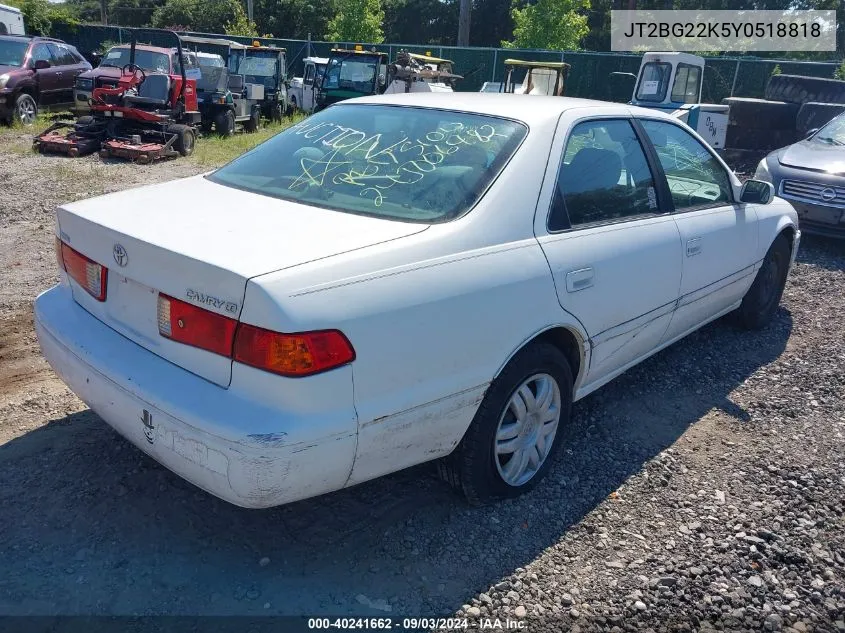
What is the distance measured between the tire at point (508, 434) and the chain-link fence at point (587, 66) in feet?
70.2

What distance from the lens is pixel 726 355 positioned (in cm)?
497

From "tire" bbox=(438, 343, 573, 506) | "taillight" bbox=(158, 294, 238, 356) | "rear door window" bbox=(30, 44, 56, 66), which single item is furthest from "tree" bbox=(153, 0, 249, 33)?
"taillight" bbox=(158, 294, 238, 356)

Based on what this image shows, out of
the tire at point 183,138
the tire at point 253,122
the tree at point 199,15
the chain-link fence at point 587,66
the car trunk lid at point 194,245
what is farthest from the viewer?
the tree at point 199,15

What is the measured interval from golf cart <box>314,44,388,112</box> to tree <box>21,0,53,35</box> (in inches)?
757

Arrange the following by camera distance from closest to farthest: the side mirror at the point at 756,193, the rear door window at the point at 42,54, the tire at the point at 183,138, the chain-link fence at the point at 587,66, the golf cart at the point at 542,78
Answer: the side mirror at the point at 756,193
the tire at the point at 183,138
the rear door window at the point at 42,54
the golf cart at the point at 542,78
the chain-link fence at the point at 587,66

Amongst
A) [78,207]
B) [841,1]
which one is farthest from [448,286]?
[841,1]

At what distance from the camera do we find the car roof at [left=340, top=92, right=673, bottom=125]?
10.8 ft

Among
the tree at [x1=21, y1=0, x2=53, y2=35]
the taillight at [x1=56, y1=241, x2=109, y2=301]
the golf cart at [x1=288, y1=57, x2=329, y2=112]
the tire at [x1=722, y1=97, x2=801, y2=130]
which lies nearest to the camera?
the taillight at [x1=56, y1=241, x2=109, y2=301]

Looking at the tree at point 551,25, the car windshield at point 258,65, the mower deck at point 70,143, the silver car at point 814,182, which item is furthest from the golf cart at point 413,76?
the tree at point 551,25

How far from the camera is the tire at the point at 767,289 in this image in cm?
515

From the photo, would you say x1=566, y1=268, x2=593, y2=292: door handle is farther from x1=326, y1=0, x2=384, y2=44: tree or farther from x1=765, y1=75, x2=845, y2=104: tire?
x1=326, y1=0, x2=384, y2=44: tree

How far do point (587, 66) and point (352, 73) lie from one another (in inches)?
410

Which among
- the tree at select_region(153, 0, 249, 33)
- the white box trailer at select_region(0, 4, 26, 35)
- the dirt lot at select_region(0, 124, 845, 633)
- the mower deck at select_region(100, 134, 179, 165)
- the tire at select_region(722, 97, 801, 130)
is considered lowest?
the dirt lot at select_region(0, 124, 845, 633)

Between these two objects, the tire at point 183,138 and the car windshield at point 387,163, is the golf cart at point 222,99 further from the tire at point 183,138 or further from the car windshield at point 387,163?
the car windshield at point 387,163
